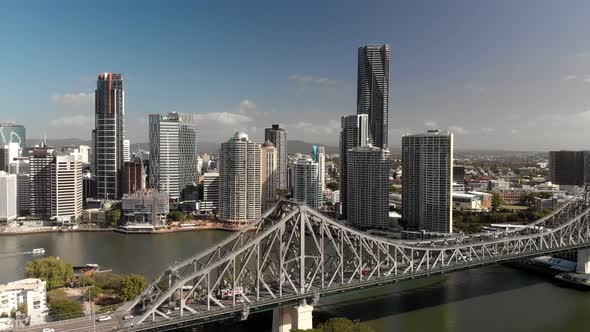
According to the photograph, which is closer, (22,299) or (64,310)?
(64,310)

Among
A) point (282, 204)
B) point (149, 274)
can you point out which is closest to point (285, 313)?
point (282, 204)

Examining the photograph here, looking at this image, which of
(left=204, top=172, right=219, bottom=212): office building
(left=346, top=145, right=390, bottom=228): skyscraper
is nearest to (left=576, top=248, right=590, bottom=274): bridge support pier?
(left=346, top=145, right=390, bottom=228): skyscraper

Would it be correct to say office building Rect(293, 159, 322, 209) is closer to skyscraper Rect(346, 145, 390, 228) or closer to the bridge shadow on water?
skyscraper Rect(346, 145, 390, 228)

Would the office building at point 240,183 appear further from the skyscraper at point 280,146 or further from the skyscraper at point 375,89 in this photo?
the skyscraper at point 375,89

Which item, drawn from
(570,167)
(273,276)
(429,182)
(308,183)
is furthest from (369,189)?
(570,167)

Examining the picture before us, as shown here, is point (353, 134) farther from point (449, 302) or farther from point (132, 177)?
point (449, 302)

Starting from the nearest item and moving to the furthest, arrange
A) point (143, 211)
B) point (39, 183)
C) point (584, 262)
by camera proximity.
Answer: point (584, 262) < point (143, 211) < point (39, 183)

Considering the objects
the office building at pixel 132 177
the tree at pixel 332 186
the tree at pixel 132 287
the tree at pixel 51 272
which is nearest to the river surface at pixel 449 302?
the tree at pixel 51 272
